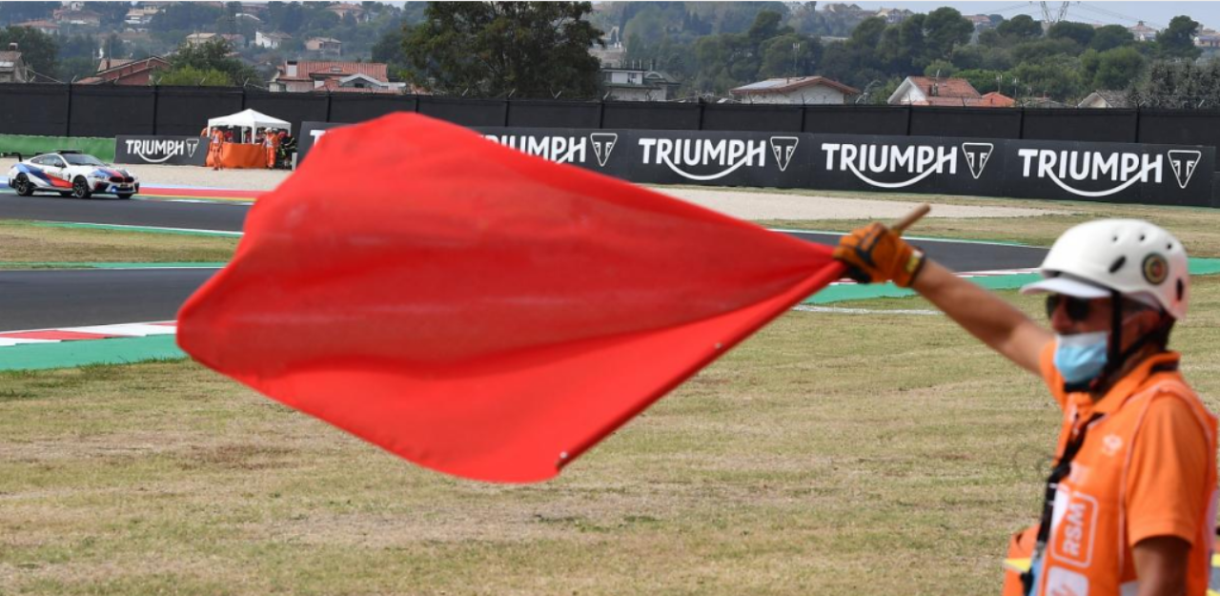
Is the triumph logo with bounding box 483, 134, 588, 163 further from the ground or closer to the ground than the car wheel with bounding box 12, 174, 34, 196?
further from the ground

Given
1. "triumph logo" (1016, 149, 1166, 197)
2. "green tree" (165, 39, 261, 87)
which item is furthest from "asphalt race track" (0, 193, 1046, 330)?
"green tree" (165, 39, 261, 87)

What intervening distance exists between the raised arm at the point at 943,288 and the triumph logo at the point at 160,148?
169ft

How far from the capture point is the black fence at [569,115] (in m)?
42.2

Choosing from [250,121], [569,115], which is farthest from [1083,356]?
[250,121]

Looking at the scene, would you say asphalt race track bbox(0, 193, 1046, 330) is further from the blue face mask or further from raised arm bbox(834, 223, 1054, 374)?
the blue face mask

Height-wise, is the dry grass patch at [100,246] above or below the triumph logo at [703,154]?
below

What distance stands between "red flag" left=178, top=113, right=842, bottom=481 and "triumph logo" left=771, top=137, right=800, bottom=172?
3901 cm

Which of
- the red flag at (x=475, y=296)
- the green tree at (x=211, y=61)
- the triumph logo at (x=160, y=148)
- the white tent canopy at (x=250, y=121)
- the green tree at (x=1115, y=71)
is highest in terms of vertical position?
the green tree at (x=1115, y=71)

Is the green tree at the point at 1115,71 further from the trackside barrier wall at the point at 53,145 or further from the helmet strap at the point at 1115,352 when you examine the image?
the helmet strap at the point at 1115,352

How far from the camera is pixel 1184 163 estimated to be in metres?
37.4

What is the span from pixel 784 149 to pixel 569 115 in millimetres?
9225

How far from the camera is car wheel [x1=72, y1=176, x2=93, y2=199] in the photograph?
3745 centimetres

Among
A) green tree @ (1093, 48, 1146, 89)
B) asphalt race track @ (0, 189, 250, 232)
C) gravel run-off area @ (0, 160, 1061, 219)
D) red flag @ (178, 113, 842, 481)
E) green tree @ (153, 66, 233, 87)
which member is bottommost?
asphalt race track @ (0, 189, 250, 232)

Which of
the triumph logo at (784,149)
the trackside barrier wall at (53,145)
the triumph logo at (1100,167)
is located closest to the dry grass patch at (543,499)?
the triumph logo at (1100,167)
